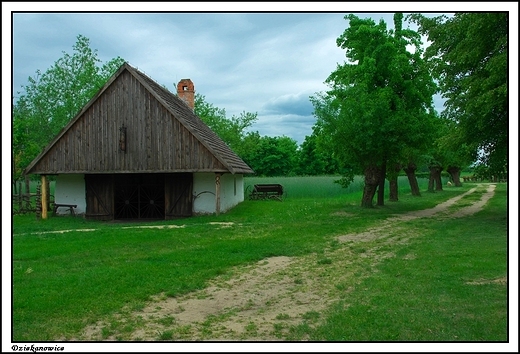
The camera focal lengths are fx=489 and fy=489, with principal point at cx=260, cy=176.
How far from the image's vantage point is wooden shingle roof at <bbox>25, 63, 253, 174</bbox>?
73.1 feet

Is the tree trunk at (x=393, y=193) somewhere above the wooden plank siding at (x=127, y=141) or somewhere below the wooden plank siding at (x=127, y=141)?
below

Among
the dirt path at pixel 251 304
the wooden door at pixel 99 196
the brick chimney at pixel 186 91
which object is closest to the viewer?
the dirt path at pixel 251 304

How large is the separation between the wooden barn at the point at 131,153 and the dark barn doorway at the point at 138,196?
0.62m

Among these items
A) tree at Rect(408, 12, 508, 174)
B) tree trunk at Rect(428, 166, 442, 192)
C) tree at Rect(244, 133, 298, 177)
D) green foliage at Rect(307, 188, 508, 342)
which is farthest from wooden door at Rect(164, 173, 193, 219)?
tree at Rect(244, 133, 298, 177)

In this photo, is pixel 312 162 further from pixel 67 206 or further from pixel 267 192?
pixel 67 206

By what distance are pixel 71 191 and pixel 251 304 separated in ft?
63.1

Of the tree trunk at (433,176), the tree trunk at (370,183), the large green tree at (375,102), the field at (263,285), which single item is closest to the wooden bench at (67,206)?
the field at (263,285)

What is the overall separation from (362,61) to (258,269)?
755 inches

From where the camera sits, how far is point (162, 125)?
22.6 metres

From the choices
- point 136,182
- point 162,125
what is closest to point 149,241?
point 162,125

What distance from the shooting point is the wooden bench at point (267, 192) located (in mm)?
36375

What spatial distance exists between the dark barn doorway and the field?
7964 millimetres

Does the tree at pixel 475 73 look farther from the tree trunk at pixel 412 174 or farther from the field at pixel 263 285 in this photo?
the tree trunk at pixel 412 174

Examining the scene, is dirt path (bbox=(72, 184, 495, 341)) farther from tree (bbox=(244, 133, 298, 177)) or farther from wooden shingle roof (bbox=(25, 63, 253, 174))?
tree (bbox=(244, 133, 298, 177))
